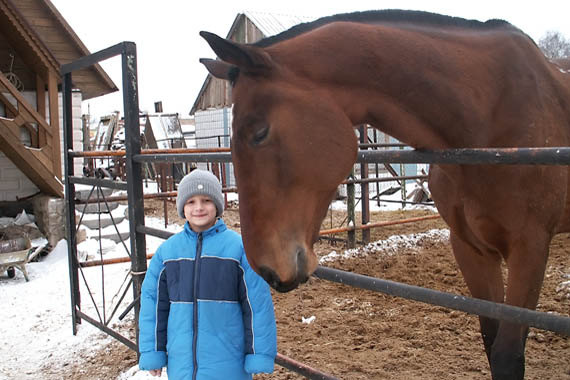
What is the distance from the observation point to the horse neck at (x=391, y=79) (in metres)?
1.46

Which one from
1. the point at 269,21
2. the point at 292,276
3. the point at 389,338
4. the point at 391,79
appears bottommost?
the point at 389,338

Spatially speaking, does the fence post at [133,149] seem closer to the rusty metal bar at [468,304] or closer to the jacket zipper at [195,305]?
the jacket zipper at [195,305]

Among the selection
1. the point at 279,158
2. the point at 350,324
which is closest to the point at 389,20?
the point at 279,158

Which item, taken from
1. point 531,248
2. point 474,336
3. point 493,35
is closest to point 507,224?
point 531,248

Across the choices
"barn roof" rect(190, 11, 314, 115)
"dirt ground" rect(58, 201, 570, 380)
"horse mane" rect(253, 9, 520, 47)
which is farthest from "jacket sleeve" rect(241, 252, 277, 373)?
"barn roof" rect(190, 11, 314, 115)

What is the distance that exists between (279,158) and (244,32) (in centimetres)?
1551

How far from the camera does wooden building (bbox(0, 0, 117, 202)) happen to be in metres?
5.86

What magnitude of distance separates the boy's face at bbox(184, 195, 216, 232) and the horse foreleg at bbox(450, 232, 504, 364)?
1161mm

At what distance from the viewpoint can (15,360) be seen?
130 inches

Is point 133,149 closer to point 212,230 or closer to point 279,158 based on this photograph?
point 212,230

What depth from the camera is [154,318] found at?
1.82 meters

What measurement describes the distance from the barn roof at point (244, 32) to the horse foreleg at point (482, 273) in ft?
44.2

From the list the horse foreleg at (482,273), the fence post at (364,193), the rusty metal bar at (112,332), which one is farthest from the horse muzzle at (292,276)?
the fence post at (364,193)

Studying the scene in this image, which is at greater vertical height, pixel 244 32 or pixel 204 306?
pixel 244 32
